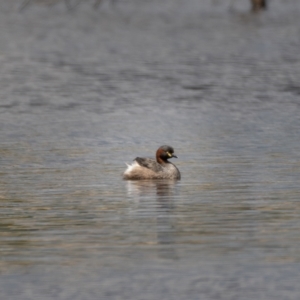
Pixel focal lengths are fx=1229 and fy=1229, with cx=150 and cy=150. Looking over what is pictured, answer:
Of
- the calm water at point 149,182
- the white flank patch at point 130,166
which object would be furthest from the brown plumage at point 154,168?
the calm water at point 149,182

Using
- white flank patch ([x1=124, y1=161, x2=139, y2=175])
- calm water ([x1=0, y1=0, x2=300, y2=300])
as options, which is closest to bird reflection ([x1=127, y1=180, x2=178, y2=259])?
calm water ([x1=0, y1=0, x2=300, y2=300])

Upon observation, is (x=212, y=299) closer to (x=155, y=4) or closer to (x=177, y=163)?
(x=177, y=163)

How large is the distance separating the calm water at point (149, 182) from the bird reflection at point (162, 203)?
0.09 feet

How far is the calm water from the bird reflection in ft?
0.09

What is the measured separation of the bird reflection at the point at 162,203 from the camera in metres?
10.7

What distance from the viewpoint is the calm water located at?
969cm

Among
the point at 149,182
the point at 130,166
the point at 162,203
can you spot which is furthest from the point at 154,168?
the point at 162,203

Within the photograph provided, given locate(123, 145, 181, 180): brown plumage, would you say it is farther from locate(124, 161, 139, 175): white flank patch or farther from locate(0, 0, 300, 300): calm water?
locate(0, 0, 300, 300): calm water

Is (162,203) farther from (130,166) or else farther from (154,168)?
(154,168)

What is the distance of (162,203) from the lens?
43.0 feet

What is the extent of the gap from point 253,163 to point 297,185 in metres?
1.91

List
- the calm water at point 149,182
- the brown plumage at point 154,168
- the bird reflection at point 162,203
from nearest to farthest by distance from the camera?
the calm water at point 149,182, the bird reflection at point 162,203, the brown plumage at point 154,168

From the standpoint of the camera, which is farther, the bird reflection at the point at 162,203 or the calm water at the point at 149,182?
the bird reflection at the point at 162,203

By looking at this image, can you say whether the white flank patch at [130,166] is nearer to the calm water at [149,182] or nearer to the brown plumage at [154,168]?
the brown plumage at [154,168]
